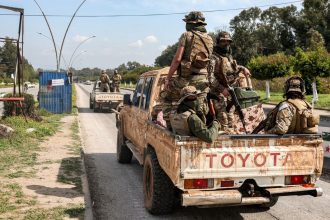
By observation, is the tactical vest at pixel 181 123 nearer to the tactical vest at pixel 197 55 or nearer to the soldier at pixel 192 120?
the soldier at pixel 192 120

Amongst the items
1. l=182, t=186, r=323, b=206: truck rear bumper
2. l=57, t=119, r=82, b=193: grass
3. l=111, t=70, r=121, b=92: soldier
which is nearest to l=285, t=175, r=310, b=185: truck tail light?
l=182, t=186, r=323, b=206: truck rear bumper

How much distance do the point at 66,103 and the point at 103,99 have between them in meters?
2.51

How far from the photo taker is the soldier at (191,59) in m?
6.07

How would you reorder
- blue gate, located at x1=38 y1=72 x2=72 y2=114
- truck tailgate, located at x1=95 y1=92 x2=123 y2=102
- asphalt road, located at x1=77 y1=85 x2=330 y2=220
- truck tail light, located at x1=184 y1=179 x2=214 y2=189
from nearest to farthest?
1. truck tail light, located at x1=184 y1=179 x2=214 y2=189
2. asphalt road, located at x1=77 y1=85 x2=330 y2=220
3. blue gate, located at x1=38 y1=72 x2=72 y2=114
4. truck tailgate, located at x1=95 y1=92 x2=123 y2=102

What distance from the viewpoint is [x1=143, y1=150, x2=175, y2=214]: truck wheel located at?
5328 millimetres

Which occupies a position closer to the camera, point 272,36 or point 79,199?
point 79,199

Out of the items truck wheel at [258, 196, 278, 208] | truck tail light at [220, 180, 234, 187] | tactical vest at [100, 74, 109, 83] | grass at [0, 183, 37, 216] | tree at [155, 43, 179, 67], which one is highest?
tree at [155, 43, 179, 67]

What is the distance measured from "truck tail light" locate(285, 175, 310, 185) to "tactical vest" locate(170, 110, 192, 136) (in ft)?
4.32

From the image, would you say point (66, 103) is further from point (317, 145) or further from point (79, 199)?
point (317, 145)

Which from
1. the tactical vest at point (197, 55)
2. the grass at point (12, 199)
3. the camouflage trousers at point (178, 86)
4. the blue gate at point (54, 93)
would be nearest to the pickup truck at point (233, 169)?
the camouflage trousers at point (178, 86)

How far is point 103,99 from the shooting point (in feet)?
74.5

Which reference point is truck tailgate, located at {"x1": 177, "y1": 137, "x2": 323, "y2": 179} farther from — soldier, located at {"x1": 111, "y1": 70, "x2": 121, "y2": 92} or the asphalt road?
soldier, located at {"x1": 111, "y1": 70, "x2": 121, "y2": 92}

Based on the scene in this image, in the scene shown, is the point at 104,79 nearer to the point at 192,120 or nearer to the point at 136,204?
the point at 136,204

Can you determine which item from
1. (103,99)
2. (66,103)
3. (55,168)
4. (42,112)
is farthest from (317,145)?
(103,99)
